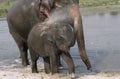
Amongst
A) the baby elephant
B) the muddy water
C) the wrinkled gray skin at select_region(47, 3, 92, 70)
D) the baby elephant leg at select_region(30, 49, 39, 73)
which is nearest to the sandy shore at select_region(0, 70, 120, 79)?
the baby elephant

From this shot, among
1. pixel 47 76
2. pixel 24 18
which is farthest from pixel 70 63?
pixel 24 18

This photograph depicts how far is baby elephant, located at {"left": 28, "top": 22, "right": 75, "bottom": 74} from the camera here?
9.42 m

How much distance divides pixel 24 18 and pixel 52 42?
2.74m

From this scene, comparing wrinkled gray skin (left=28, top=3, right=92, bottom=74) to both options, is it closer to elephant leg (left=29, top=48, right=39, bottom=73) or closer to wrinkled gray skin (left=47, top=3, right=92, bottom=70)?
wrinkled gray skin (left=47, top=3, right=92, bottom=70)

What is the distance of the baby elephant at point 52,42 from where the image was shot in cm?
942

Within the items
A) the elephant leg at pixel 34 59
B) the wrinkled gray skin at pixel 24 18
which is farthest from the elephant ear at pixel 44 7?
the elephant leg at pixel 34 59

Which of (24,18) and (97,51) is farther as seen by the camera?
(97,51)

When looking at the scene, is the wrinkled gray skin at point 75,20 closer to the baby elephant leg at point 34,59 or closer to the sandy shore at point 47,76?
the sandy shore at point 47,76

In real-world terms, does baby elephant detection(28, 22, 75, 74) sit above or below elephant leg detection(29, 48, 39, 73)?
above

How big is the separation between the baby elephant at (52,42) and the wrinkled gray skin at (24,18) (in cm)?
60

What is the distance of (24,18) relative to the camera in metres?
12.2

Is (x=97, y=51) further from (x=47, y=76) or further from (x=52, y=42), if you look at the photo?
(x=52, y=42)

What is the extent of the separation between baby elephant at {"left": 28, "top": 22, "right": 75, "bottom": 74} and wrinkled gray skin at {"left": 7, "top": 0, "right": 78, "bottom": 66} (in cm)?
60

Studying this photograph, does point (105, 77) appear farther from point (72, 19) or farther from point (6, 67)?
point (6, 67)
